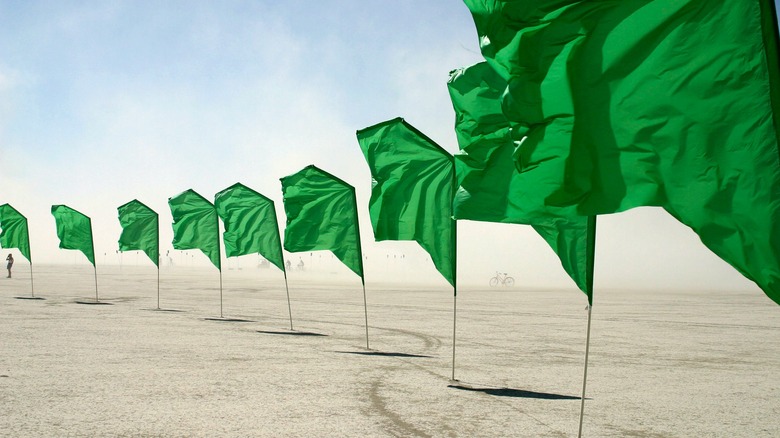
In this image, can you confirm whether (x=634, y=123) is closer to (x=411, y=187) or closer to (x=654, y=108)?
(x=654, y=108)

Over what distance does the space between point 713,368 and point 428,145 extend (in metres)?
7.30

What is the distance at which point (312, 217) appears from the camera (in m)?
17.5

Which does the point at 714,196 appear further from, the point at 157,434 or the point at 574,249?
the point at 157,434

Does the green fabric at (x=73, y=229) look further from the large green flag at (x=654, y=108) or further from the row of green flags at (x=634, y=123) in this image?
the large green flag at (x=654, y=108)

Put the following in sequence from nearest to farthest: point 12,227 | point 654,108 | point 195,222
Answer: point 654,108 → point 195,222 → point 12,227

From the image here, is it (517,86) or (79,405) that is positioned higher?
(517,86)

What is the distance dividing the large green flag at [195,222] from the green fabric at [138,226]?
3.56m

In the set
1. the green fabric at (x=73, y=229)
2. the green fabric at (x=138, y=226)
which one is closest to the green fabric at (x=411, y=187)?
the green fabric at (x=138, y=226)

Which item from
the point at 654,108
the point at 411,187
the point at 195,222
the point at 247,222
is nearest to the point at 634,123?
the point at 654,108

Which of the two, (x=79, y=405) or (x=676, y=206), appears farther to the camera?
(x=79, y=405)

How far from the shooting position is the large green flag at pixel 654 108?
163 inches

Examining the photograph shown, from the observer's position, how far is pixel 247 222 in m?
22.7

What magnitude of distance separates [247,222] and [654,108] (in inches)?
757

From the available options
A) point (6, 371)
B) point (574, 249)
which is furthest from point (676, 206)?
Answer: point (6, 371)
